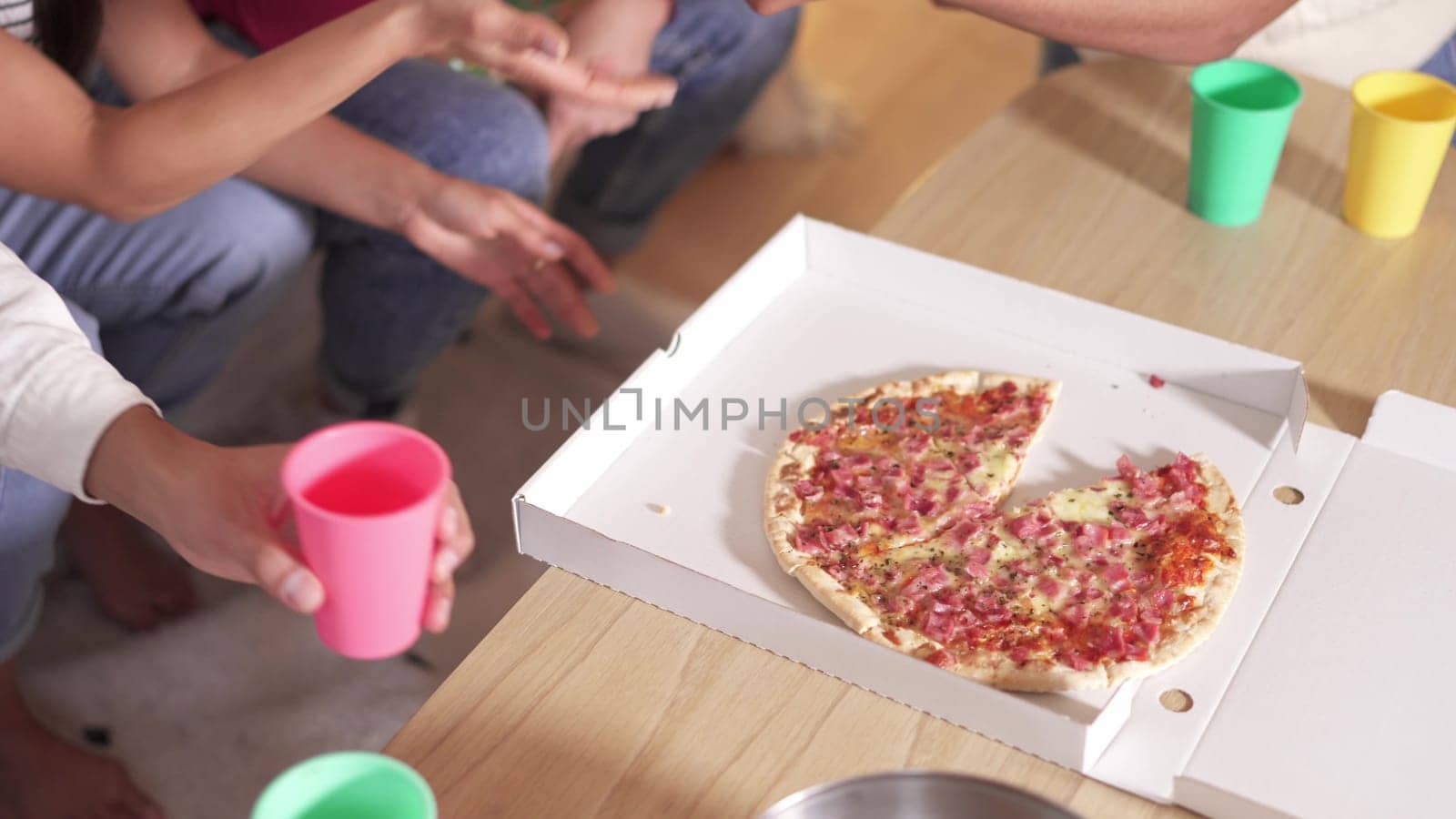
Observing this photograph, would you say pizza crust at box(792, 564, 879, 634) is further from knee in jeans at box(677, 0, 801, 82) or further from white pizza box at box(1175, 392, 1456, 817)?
knee in jeans at box(677, 0, 801, 82)

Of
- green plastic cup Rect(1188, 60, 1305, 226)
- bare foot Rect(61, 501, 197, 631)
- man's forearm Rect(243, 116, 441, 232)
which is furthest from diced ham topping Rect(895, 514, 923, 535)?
bare foot Rect(61, 501, 197, 631)

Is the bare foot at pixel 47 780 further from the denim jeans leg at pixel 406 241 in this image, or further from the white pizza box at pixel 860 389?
the white pizza box at pixel 860 389

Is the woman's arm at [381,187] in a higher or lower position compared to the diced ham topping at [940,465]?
lower

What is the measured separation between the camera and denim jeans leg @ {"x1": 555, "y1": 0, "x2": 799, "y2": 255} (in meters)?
1.76

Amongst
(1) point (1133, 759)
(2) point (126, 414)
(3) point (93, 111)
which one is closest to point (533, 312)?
(3) point (93, 111)

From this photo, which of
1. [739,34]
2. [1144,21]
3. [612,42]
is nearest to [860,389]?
[1144,21]

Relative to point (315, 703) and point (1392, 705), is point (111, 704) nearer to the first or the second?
point (315, 703)

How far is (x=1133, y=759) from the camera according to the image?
2.76 ft

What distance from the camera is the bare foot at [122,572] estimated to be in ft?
5.37

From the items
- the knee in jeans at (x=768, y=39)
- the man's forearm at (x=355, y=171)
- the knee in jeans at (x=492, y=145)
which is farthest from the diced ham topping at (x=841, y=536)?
the knee in jeans at (x=768, y=39)

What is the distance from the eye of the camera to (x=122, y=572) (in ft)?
5.40

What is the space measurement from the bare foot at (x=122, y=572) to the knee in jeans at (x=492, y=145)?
1.85ft

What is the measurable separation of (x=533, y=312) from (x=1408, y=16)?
955 mm

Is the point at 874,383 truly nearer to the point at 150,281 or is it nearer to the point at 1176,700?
the point at 1176,700
